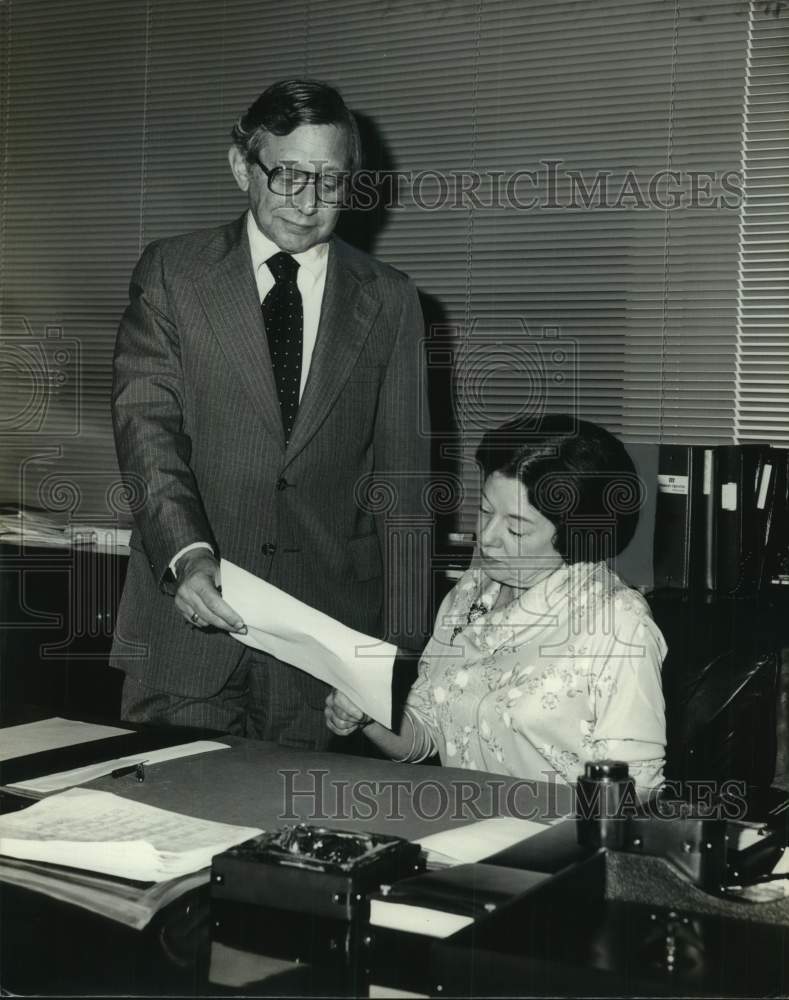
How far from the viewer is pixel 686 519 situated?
2.74 m

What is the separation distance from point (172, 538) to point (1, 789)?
0.52 m

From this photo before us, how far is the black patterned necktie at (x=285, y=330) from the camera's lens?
6.77 ft

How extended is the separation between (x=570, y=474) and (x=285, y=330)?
62 centimetres

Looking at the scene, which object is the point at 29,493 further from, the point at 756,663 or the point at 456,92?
the point at 756,663

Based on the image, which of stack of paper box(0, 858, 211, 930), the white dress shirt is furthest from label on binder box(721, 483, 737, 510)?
stack of paper box(0, 858, 211, 930)

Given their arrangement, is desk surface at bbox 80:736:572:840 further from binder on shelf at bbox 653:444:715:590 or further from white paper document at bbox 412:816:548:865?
binder on shelf at bbox 653:444:715:590

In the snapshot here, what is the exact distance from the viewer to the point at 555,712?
1.75 m

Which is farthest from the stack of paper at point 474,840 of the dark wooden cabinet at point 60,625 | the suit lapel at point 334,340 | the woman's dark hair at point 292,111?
the dark wooden cabinet at point 60,625

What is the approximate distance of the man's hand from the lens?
1508 millimetres

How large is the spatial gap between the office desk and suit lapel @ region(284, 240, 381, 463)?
0.62 metres

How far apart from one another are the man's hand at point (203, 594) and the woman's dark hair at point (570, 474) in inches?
19.2

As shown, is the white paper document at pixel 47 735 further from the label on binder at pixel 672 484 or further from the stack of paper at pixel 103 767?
the label on binder at pixel 672 484

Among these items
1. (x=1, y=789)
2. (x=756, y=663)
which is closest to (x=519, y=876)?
(x=1, y=789)

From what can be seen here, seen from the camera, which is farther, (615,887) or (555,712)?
(555,712)
